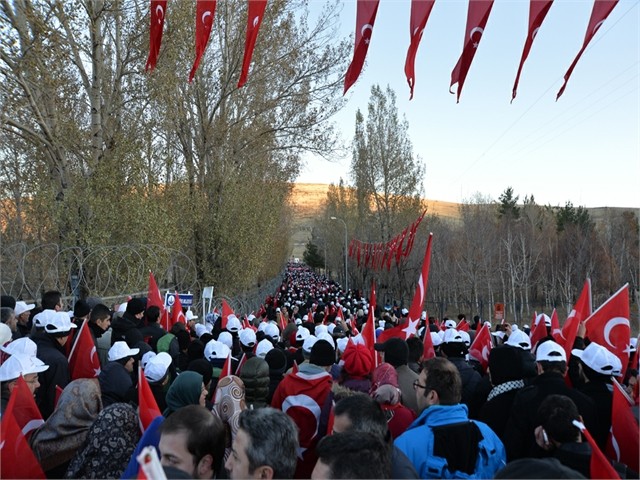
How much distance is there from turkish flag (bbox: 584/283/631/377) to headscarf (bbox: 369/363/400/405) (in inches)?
130

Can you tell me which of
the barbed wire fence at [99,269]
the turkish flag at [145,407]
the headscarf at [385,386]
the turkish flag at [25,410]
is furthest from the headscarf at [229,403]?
the barbed wire fence at [99,269]

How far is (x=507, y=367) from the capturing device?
15.1ft

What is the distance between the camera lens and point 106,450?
342cm

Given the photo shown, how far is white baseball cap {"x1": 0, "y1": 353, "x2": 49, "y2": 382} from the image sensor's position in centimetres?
430

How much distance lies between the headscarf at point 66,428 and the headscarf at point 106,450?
0.43m

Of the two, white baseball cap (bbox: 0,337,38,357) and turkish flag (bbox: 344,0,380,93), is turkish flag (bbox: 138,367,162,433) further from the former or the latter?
turkish flag (bbox: 344,0,380,93)

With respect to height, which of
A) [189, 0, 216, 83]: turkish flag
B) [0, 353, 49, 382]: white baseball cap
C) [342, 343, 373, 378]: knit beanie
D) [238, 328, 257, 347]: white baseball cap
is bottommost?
[238, 328, 257, 347]: white baseball cap

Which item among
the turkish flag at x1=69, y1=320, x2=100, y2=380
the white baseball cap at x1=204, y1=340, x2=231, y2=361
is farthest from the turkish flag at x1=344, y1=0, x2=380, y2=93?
the turkish flag at x1=69, y1=320, x2=100, y2=380

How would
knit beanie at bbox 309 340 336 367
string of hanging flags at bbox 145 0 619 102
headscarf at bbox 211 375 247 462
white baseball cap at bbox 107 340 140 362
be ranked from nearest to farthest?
1. headscarf at bbox 211 375 247 462
2. knit beanie at bbox 309 340 336 367
3. white baseball cap at bbox 107 340 140 362
4. string of hanging flags at bbox 145 0 619 102

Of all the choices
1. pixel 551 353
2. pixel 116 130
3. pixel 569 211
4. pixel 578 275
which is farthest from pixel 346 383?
pixel 569 211

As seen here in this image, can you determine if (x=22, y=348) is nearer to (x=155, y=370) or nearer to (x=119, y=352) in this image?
(x=119, y=352)

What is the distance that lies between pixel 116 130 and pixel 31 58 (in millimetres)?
4486

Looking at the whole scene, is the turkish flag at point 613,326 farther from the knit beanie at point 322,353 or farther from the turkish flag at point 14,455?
the turkish flag at point 14,455

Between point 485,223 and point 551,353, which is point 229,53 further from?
point 485,223
